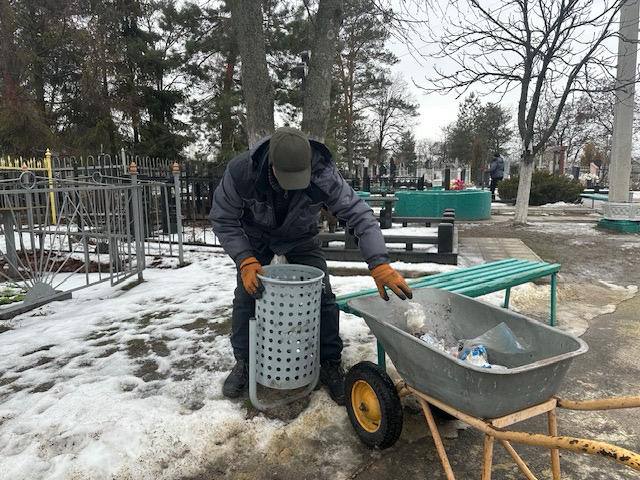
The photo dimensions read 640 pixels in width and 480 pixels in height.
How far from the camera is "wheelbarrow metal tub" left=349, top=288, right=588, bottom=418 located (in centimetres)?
157

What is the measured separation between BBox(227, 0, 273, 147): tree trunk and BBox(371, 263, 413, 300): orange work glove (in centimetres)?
315

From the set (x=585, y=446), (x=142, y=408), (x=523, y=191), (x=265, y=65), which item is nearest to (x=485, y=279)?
(x=585, y=446)

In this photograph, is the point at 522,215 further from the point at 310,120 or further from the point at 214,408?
the point at 214,408

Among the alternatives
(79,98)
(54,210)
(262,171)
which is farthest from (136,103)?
(262,171)

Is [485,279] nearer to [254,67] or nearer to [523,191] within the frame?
[254,67]

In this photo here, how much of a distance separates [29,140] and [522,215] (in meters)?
14.3

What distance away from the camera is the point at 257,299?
2484 mm

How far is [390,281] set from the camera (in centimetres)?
230

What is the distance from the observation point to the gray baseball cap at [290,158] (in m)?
2.23

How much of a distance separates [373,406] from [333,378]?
541 millimetres

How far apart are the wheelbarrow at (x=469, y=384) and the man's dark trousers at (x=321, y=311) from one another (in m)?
0.36

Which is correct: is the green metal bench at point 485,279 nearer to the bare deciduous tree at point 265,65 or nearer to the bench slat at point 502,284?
the bench slat at point 502,284

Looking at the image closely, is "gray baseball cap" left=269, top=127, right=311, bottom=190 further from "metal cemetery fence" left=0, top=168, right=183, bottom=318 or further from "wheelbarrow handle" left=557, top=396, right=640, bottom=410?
"metal cemetery fence" left=0, top=168, right=183, bottom=318

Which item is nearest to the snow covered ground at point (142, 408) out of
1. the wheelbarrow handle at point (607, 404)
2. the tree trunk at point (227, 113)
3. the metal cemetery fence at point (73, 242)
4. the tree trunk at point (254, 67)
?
the metal cemetery fence at point (73, 242)
